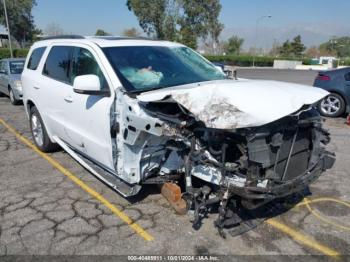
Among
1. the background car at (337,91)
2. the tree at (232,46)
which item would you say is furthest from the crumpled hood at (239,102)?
the tree at (232,46)

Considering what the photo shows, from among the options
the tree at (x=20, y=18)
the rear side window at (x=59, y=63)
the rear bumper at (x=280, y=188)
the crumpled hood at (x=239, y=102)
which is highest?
the tree at (x=20, y=18)

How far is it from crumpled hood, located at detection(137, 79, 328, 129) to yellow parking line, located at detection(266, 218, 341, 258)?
4.47 feet

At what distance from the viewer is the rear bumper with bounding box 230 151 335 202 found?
121 inches

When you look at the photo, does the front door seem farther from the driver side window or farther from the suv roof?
the suv roof

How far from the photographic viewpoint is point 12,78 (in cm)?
1078

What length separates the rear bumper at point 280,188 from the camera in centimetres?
308

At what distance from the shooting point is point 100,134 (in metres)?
3.96

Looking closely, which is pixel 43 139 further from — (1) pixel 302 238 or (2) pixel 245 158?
(1) pixel 302 238

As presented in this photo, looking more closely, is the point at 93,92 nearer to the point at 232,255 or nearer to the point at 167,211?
the point at 167,211

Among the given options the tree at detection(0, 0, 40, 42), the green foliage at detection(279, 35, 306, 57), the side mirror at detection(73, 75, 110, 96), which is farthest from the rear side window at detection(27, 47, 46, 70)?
the green foliage at detection(279, 35, 306, 57)

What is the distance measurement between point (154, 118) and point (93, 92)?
0.86 m

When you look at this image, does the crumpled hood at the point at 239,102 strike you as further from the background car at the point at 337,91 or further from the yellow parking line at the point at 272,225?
the background car at the point at 337,91

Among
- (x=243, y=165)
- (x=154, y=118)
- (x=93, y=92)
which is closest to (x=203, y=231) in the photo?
(x=243, y=165)

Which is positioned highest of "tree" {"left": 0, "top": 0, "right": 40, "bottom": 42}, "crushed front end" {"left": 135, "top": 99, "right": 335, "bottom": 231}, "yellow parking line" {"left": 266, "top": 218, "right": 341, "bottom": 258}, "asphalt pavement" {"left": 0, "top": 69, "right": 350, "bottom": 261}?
"tree" {"left": 0, "top": 0, "right": 40, "bottom": 42}
